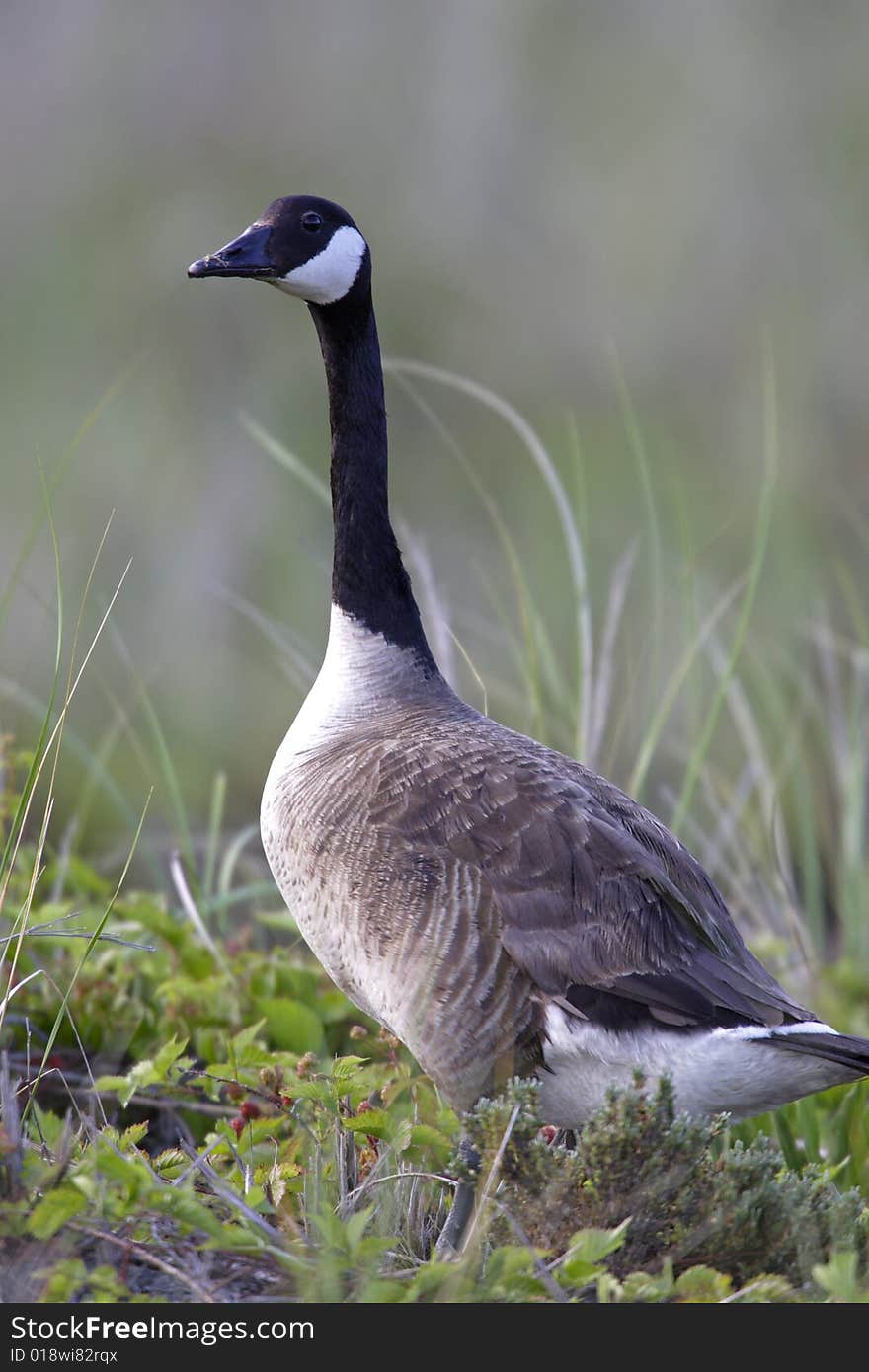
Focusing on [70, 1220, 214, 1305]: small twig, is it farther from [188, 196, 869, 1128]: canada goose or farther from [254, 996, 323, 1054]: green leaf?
[254, 996, 323, 1054]: green leaf

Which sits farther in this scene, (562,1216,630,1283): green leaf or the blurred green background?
the blurred green background

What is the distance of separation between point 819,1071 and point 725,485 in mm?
7114

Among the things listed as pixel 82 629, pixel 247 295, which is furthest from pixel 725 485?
pixel 82 629

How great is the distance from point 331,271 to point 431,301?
22.5 ft

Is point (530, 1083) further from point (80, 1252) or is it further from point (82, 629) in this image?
point (82, 629)

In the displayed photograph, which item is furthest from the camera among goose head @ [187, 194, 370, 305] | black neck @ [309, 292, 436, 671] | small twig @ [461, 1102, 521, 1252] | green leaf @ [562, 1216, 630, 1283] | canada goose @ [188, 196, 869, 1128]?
black neck @ [309, 292, 436, 671]

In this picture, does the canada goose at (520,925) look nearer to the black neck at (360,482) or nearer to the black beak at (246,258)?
the black beak at (246,258)

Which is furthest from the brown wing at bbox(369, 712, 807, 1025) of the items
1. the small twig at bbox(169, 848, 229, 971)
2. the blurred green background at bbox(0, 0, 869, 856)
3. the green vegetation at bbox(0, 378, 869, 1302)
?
the blurred green background at bbox(0, 0, 869, 856)

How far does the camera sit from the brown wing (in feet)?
12.5

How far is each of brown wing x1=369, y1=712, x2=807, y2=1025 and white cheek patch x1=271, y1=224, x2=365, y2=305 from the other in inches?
59.3

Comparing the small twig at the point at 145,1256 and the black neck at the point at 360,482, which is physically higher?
the black neck at the point at 360,482

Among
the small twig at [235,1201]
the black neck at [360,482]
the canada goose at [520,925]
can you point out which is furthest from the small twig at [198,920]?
the small twig at [235,1201]

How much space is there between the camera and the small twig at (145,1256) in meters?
3.02

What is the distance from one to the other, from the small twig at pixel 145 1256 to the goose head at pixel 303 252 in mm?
2648
